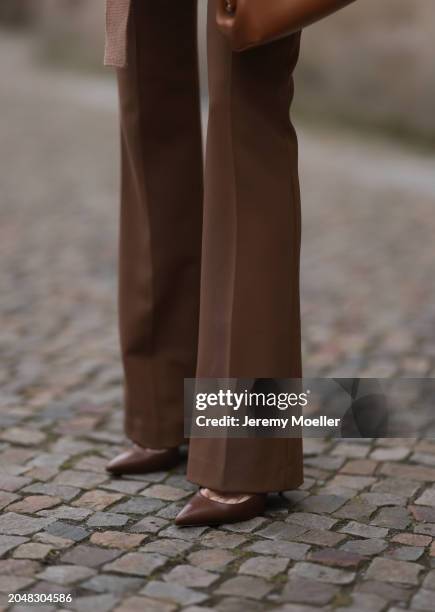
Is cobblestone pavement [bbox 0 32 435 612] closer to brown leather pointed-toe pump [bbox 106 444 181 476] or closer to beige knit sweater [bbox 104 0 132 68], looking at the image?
brown leather pointed-toe pump [bbox 106 444 181 476]

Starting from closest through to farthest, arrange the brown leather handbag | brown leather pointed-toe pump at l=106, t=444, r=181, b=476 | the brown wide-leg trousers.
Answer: the brown leather handbag → the brown wide-leg trousers → brown leather pointed-toe pump at l=106, t=444, r=181, b=476

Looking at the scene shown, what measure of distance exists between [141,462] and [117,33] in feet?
3.10

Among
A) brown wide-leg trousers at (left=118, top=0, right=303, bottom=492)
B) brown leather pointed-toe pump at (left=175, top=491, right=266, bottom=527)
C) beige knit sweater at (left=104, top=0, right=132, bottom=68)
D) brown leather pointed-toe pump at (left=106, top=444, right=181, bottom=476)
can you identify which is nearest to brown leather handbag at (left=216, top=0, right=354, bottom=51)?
brown wide-leg trousers at (left=118, top=0, right=303, bottom=492)

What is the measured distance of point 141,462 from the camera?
2.60 m

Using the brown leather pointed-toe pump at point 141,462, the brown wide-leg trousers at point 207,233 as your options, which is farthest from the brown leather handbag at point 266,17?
the brown leather pointed-toe pump at point 141,462

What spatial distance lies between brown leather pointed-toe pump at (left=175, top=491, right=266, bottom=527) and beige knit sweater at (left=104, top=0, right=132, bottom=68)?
0.86 metres

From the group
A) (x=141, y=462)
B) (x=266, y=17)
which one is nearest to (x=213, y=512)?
Answer: (x=141, y=462)

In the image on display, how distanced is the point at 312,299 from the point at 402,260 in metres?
0.81

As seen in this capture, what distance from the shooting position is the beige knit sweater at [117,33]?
223 centimetres

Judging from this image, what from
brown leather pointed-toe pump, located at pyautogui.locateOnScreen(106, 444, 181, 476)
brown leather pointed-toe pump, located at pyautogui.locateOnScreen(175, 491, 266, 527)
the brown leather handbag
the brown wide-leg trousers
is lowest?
brown leather pointed-toe pump, located at pyautogui.locateOnScreen(175, 491, 266, 527)

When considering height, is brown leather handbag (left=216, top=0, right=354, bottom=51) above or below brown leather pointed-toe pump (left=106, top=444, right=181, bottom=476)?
above

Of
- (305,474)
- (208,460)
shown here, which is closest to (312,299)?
(305,474)

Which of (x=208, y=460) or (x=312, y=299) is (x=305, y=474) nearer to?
(x=208, y=460)

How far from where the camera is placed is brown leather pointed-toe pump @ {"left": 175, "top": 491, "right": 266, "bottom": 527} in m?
2.26
